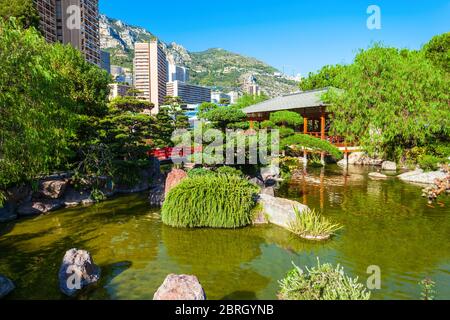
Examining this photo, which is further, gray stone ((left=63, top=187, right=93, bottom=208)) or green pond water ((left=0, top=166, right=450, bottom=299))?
gray stone ((left=63, top=187, right=93, bottom=208))

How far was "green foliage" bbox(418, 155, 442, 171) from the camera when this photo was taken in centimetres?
2070

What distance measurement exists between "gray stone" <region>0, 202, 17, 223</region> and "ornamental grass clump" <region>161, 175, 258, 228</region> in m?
6.72

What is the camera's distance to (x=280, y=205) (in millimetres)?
11977

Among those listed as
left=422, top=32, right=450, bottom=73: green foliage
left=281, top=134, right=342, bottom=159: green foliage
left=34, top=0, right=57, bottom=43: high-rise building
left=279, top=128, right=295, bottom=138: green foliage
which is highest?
left=34, top=0, right=57, bottom=43: high-rise building

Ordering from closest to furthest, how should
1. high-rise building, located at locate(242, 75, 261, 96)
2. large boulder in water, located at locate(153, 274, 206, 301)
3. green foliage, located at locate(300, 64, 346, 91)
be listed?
large boulder in water, located at locate(153, 274, 206, 301), green foliage, located at locate(300, 64, 346, 91), high-rise building, located at locate(242, 75, 261, 96)

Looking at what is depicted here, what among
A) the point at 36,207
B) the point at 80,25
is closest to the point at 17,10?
the point at 36,207

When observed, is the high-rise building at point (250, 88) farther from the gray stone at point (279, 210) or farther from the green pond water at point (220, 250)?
the gray stone at point (279, 210)

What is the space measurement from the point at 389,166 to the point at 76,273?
24462mm

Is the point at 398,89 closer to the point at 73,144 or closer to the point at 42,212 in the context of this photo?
the point at 73,144

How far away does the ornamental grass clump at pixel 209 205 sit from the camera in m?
11.4

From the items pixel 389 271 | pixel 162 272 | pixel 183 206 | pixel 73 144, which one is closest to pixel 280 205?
pixel 183 206

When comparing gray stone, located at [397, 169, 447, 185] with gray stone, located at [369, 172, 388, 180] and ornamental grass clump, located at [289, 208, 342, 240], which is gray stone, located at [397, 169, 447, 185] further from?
ornamental grass clump, located at [289, 208, 342, 240]

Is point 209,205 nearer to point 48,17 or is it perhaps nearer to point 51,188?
point 51,188

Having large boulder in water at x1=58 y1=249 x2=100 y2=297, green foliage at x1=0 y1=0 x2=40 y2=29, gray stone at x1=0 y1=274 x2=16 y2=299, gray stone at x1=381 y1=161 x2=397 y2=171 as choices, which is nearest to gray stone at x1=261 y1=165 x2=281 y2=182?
gray stone at x1=381 y1=161 x2=397 y2=171
